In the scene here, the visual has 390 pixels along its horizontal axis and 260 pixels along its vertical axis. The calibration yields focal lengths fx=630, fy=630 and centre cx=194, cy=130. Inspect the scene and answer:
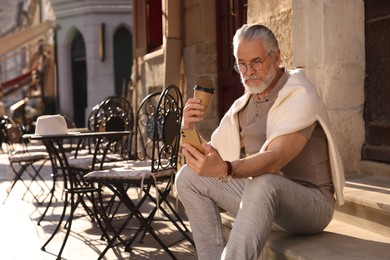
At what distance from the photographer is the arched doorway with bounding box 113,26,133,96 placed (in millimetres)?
19141

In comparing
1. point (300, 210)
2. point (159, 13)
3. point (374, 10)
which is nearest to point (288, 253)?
point (300, 210)

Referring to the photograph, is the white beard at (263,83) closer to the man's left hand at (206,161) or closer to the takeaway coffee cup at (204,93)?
the takeaway coffee cup at (204,93)

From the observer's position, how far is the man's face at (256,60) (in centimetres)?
293

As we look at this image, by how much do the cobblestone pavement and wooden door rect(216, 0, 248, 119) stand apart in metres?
1.97

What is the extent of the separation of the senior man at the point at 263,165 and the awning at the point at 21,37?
65.4 ft

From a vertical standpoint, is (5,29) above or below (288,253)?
above

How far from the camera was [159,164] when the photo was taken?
4.42 m

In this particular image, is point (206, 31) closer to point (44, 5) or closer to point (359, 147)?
point (359, 147)

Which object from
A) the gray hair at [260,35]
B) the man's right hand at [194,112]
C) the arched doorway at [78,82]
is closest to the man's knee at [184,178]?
the man's right hand at [194,112]

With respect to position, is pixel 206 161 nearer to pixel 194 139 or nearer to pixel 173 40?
pixel 194 139

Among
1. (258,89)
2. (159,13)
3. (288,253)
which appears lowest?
(288,253)

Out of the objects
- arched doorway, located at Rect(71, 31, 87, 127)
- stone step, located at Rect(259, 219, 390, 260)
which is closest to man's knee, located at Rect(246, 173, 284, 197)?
stone step, located at Rect(259, 219, 390, 260)

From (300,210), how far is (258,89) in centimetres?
60

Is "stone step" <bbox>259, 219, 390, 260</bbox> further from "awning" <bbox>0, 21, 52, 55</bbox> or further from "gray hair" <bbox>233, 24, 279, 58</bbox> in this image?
"awning" <bbox>0, 21, 52, 55</bbox>
